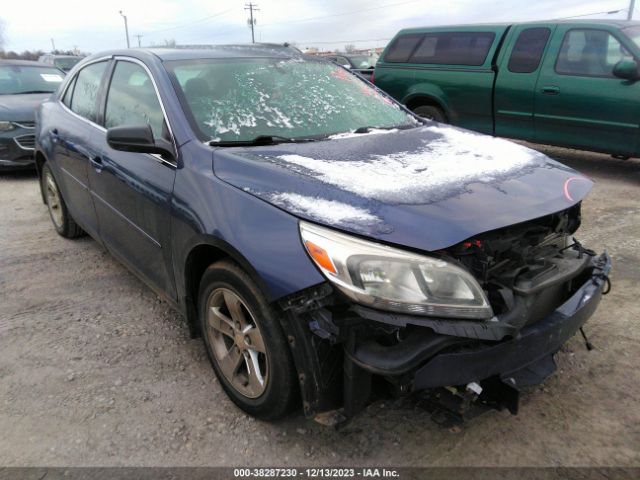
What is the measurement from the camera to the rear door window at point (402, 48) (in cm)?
805

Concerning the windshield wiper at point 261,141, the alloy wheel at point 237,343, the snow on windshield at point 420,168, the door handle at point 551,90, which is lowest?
the alloy wheel at point 237,343

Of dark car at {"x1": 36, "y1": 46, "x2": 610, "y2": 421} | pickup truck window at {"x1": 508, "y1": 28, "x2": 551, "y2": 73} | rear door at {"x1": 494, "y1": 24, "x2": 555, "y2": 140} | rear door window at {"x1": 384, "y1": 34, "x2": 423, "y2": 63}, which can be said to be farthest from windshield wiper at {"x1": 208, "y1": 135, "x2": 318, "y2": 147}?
rear door window at {"x1": 384, "y1": 34, "x2": 423, "y2": 63}

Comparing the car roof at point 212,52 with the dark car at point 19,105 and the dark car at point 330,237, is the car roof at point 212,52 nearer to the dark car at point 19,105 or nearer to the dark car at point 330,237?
the dark car at point 330,237

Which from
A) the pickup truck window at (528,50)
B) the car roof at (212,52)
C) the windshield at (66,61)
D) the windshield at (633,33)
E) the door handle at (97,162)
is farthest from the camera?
the windshield at (66,61)

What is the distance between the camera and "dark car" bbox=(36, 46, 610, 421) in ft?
6.02

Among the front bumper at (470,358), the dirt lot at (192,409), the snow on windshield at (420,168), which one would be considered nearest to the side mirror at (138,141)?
the snow on windshield at (420,168)

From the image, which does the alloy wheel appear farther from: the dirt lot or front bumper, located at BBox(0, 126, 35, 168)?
front bumper, located at BBox(0, 126, 35, 168)

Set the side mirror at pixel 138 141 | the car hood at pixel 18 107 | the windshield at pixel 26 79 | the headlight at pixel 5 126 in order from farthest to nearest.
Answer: the windshield at pixel 26 79, the car hood at pixel 18 107, the headlight at pixel 5 126, the side mirror at pixel 138 141

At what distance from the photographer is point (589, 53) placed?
6.22m

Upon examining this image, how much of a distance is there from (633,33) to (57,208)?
6.74 meters

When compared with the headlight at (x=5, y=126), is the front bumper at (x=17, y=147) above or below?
below

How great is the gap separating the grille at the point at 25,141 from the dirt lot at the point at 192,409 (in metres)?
4.02

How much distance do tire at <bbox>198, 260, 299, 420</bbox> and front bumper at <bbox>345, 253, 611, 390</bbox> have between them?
370mm

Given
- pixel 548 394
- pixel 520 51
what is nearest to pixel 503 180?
pixel 548 394
